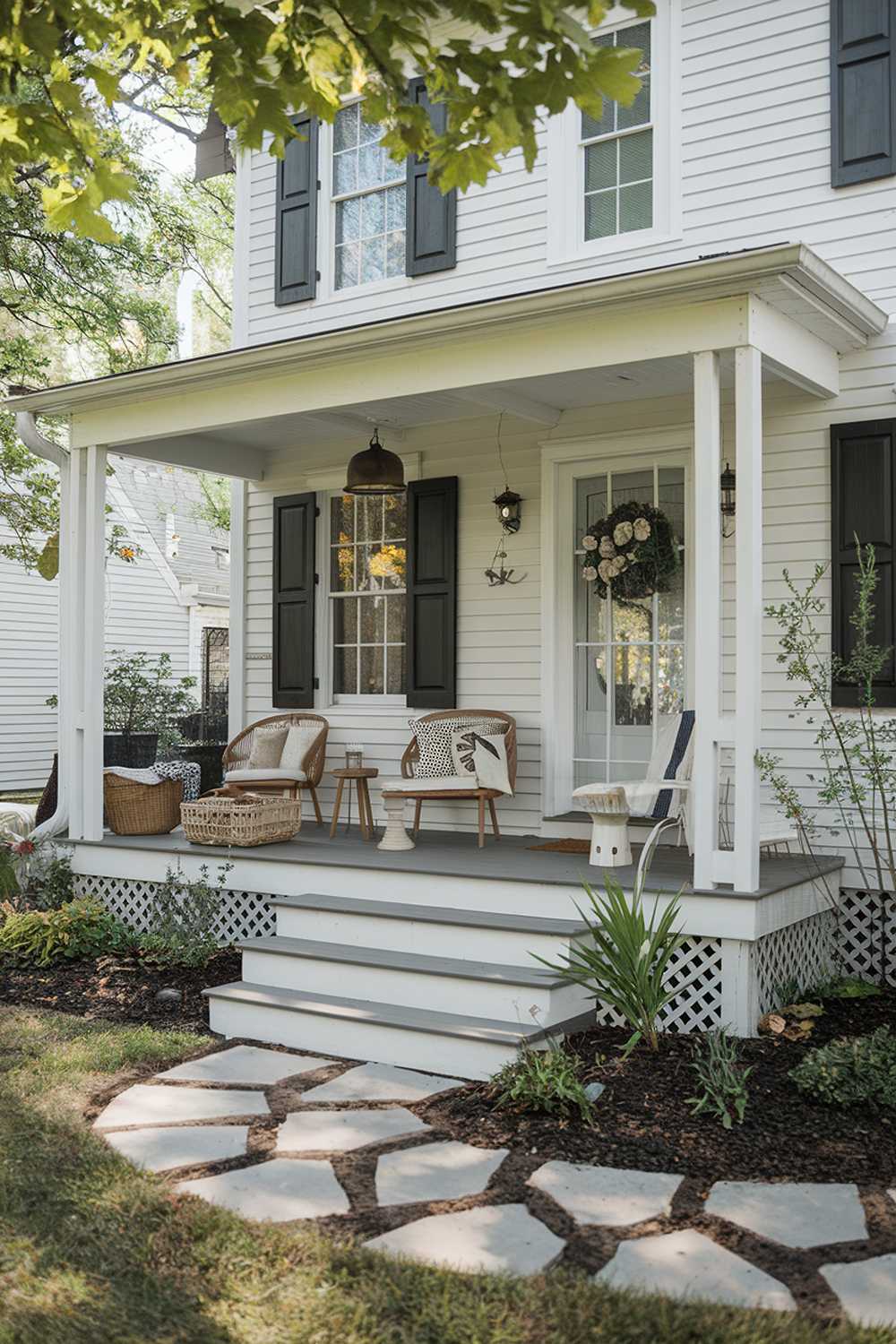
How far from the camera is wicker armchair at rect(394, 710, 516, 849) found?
6.64m

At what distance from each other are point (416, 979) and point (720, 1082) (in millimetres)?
1374

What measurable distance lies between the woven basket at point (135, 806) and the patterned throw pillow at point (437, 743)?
153 cm

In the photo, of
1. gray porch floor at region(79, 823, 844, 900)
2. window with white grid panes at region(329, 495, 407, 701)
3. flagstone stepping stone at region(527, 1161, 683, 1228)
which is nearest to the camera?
flagstone stepping stone at region(527, 1161, 683, 1228)

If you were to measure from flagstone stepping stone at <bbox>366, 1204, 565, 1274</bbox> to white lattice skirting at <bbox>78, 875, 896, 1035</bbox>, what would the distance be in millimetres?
1786

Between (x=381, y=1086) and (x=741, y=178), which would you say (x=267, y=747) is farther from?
(x=741, y=178)

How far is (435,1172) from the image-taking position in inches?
146

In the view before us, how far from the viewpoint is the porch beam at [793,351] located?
203 inches

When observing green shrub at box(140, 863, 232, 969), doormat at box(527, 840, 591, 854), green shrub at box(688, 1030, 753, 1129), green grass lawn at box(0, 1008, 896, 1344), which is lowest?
green grass lawn at box(0, 1008, 896, 1344)

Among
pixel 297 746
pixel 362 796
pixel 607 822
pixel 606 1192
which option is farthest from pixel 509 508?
pixel 606 1192

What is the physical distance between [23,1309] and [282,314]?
7.00 meters

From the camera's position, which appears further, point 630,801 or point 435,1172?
point 630,801

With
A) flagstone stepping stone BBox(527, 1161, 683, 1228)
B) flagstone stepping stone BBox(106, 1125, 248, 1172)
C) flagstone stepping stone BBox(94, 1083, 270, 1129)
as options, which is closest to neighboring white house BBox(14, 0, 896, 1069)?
flagstone stepping stone BBox(94, 1083, 270, 1129)

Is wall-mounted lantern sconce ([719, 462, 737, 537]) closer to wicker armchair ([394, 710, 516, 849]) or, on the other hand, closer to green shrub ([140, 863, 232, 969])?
wicker armchair ([394, 710, 516, 849])

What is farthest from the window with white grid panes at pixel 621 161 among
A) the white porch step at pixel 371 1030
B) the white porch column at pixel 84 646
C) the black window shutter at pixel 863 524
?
the white porch step at pixel 371 1030
